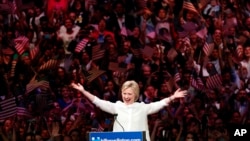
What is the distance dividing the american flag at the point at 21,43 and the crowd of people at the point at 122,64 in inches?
0.6

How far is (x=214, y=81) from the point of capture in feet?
27.3

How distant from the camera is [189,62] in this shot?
27.8 ft

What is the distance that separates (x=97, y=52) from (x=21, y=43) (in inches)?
40.5

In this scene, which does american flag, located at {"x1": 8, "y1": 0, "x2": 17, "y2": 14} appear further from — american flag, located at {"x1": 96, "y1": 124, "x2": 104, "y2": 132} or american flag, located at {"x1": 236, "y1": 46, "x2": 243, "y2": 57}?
american flag, located at {"x1": 236, "y1": 46, "x2": 243, "y2": 57}

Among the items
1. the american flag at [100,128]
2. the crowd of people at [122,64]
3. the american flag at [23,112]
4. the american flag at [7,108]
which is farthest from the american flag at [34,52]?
the american flag at [100,128]

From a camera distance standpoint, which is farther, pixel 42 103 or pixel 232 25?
pixel 232 25

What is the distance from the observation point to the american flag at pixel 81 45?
28.6ft

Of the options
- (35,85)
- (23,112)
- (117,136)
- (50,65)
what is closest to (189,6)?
(50,65)

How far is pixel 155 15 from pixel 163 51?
695 mm

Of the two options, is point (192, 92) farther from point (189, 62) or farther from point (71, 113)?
point (71, 113)

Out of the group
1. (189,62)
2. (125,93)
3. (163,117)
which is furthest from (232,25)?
(125,93)

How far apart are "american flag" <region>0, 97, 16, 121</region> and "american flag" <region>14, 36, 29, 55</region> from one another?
759mm

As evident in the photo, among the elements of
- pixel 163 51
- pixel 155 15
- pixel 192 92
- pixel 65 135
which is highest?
pixel 155 15

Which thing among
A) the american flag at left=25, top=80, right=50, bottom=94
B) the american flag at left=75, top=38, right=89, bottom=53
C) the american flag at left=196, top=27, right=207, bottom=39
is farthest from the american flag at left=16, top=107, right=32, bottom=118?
the american flag at left=196, top=27, right=207, bottom=39
